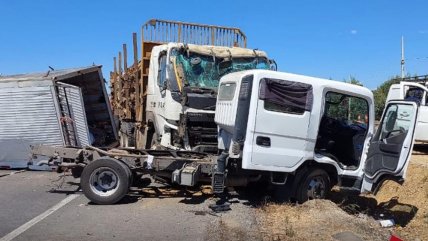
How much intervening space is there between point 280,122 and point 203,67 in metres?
3.28

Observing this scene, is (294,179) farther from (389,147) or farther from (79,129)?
(79,129)

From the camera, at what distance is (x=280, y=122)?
7.62 metres

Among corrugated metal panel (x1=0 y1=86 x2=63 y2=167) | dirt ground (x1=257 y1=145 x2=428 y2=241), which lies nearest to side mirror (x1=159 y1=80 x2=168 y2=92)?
corrugated metal panel (x1=0 y1=86 x2=63 y2=167)

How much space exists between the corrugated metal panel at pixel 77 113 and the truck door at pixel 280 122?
18.0ft

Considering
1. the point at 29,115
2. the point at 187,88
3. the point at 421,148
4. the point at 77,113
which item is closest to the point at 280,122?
the point at 187,88

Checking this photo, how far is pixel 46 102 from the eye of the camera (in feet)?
37.1

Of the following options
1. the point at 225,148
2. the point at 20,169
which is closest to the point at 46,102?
the point at 20,169

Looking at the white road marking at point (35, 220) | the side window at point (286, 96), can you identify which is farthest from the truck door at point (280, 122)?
the white road marking at point (35, 220)

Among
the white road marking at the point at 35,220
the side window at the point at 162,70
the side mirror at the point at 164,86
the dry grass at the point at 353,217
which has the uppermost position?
the side window at the point at 162,70

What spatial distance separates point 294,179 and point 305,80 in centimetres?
161

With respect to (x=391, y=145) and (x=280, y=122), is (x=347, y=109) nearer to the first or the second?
(x=391, y=145)

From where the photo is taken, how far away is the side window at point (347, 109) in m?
8.24

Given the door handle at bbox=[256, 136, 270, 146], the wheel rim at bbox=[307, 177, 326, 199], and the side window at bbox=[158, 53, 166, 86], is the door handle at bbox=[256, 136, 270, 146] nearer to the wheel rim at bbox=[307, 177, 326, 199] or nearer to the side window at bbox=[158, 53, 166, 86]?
the wheel rim at bbox=[307, 177, 326, 199]

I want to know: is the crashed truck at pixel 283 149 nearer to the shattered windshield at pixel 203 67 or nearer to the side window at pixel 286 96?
the side window at pixel 286 96
